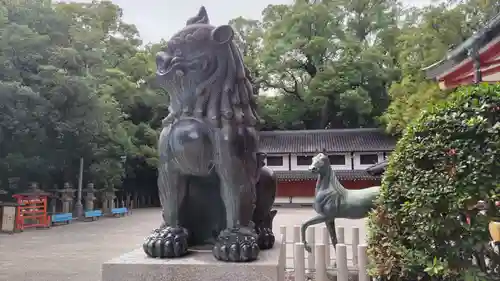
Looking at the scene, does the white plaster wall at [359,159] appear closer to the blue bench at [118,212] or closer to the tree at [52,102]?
the tree at [52,102]

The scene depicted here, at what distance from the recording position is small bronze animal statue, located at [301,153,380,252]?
6.07 meters

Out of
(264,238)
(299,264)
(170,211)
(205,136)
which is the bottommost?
(299,264)

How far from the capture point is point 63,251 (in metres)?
8.89

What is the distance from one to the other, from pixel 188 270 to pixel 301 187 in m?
24.2

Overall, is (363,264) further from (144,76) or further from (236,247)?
A: (144,76)

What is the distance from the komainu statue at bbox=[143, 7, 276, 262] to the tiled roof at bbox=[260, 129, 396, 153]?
23567mm

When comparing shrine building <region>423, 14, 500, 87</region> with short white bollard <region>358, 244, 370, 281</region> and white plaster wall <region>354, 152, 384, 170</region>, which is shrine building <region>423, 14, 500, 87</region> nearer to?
short white bollard <region>358, 244, 370, 281</region>

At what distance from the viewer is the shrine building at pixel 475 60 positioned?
13.4 ft

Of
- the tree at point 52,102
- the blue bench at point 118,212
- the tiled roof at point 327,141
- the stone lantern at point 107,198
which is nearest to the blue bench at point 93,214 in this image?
the blue bench at point 118,212

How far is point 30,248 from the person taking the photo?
9.34 m

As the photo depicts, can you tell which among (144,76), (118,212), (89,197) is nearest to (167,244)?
(89,197)

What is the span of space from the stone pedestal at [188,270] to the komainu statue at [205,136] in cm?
9

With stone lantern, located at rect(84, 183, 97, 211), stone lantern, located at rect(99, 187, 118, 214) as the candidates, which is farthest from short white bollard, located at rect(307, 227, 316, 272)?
stone lantern, located at rect(99, 187, 118, 214)

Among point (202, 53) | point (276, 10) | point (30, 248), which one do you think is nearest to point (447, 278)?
point (202, 53)
